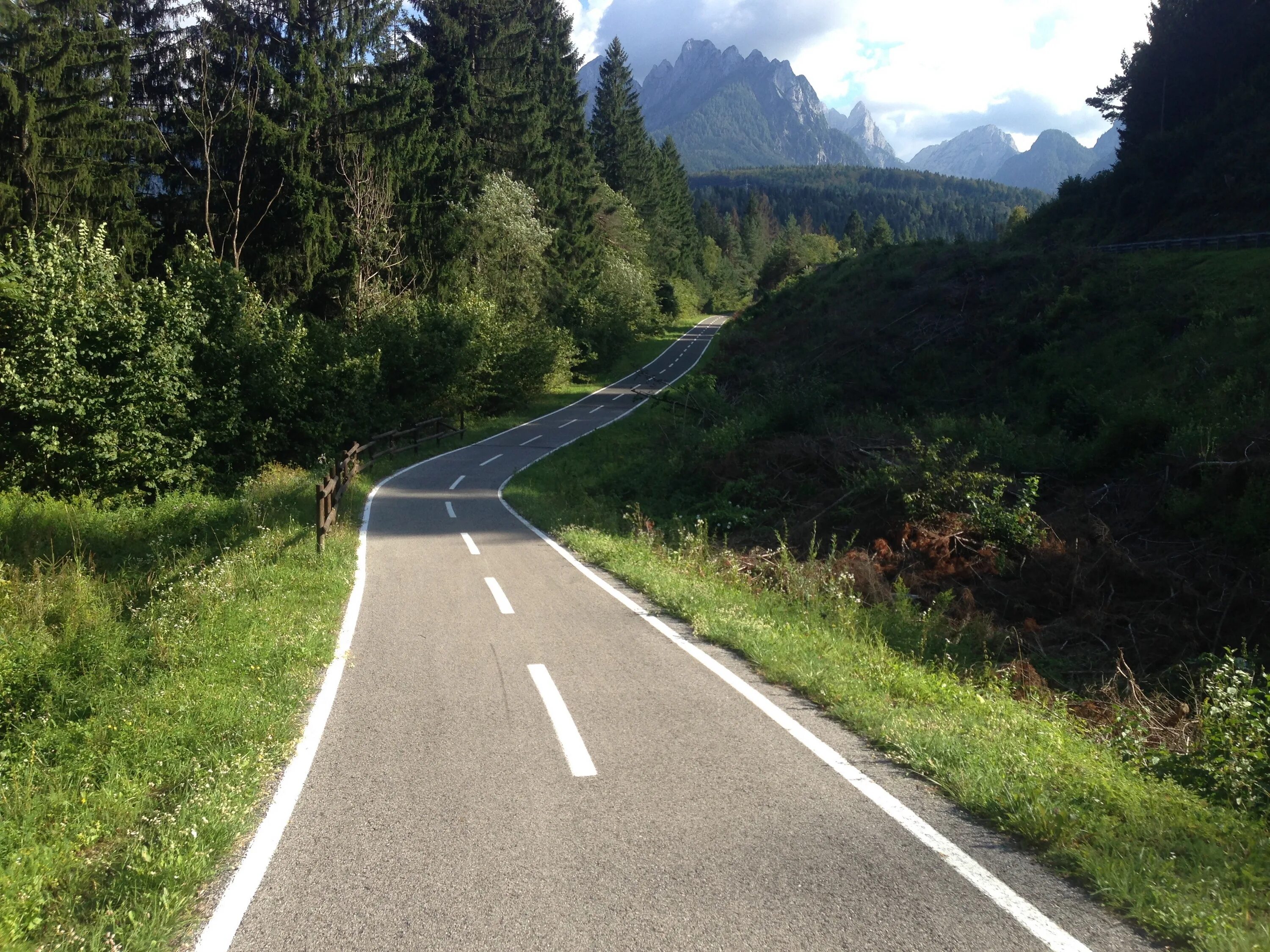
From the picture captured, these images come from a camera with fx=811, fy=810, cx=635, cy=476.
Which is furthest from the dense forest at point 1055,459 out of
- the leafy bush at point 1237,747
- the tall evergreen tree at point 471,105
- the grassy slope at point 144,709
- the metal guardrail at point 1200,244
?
the tall evergreen tree at point 471,105

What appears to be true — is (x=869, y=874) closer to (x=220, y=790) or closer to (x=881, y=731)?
(x=881, y=731)

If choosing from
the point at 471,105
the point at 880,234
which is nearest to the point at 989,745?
the point at 471,105

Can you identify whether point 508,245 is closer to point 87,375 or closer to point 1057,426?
point 87,375

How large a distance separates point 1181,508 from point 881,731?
10.9m

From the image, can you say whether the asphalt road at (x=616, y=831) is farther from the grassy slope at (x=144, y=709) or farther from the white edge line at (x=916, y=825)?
the grassy slope at (x=144, y=709)

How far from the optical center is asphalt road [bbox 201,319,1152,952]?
3.45m

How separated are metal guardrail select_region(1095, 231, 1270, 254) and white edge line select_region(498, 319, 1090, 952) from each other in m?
36.0

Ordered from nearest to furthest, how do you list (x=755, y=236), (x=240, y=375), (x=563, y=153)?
(x=240, y=375) < (x=563, y=153) < (x=755, y=236)

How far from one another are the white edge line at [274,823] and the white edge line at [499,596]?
1781mm

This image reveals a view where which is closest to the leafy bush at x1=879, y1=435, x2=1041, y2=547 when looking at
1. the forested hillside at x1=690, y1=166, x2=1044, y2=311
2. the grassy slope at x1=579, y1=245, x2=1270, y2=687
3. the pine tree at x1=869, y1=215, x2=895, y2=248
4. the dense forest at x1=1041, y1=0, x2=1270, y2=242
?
the grassy slope at x1=579, y1=245, x2=1270, y2=687

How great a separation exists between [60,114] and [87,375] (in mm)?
13479

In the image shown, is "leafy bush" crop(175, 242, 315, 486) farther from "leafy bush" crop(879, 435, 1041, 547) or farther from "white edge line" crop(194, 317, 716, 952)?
"leafy bush" crop(879, 435, 1041, 547)

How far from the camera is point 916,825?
4371mm

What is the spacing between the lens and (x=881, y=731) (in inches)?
223
